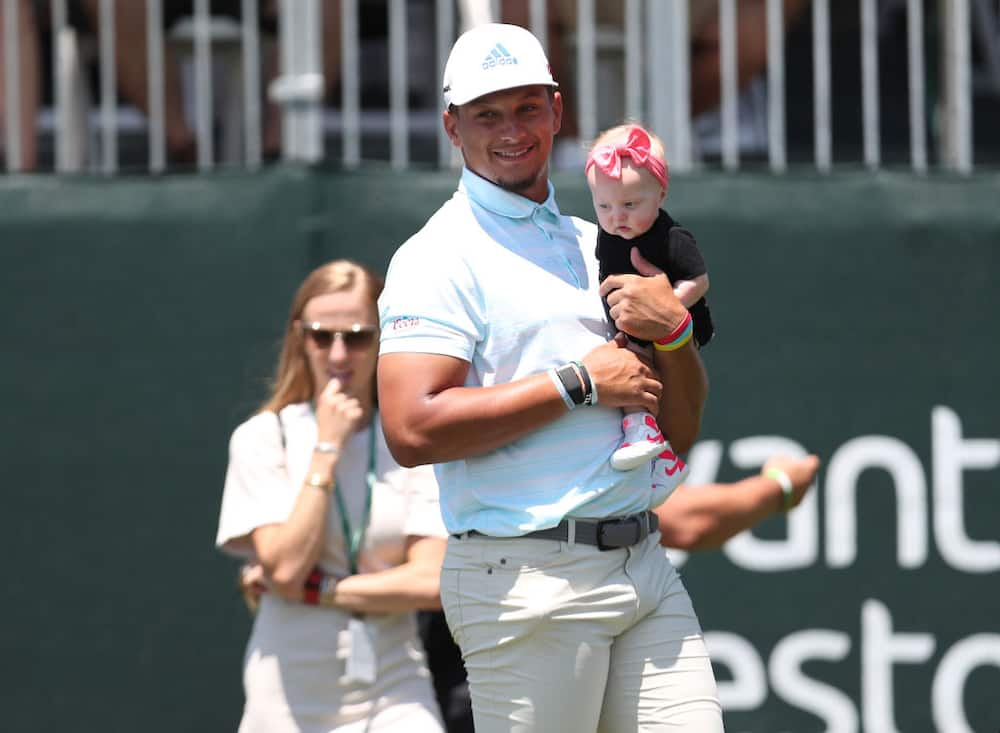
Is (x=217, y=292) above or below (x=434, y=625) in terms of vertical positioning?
above

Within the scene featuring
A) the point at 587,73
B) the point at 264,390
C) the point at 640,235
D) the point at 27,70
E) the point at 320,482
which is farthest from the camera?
the point at 27,70

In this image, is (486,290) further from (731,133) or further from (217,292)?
(731,133)

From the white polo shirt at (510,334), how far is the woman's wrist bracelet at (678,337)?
0.38 feet

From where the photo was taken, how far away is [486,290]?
111 inches

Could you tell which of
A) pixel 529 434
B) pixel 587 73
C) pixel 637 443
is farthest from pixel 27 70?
pixel 637 443

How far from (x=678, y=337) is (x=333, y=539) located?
1.21m

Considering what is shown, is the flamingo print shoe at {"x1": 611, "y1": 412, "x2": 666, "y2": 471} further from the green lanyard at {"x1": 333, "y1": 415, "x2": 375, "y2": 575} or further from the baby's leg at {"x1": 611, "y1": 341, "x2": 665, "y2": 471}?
the green lanyard at {"x1": 333, "y1": 415, "x2": 375, "y2": 575}

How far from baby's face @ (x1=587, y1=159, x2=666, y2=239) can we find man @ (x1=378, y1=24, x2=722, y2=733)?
70mm

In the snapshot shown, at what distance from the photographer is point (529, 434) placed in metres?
2.77

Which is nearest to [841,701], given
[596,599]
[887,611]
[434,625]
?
[887,611]

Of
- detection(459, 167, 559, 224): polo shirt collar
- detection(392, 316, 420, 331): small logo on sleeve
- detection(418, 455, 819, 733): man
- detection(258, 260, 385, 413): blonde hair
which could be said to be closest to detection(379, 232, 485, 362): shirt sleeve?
detection(392, 316, 420, 331): small logo on sleeve

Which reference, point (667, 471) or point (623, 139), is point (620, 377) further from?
point (623, 139)

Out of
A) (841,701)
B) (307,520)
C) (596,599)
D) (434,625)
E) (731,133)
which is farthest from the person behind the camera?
(731,133)

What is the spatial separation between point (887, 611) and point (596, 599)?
2.13m
